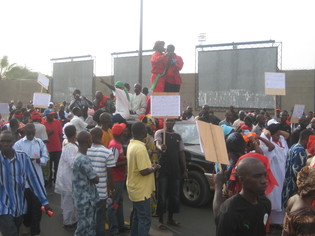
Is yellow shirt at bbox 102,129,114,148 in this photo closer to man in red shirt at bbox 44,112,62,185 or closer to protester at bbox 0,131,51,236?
protester at bbox 0,131,51,236

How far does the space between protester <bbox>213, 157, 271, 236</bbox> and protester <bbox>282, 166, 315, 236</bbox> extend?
428 millimetres

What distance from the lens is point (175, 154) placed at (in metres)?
6.34

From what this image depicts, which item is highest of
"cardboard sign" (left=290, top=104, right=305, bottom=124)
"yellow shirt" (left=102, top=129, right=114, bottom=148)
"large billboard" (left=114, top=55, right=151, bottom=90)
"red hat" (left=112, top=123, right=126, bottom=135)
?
"large billboard" (left=114, top=55, right=151, bottom=90)

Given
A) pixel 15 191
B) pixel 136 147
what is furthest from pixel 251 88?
pixel 15 191

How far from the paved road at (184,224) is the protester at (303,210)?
3.21 metres

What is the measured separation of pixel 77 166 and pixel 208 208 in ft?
12.2

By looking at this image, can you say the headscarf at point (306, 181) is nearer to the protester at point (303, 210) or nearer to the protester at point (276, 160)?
the protester at point (303, 210)

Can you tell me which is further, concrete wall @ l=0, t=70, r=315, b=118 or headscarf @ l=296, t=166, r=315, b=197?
concrete wall @ l=0, t=70, r=315, b=118

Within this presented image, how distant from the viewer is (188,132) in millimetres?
8469

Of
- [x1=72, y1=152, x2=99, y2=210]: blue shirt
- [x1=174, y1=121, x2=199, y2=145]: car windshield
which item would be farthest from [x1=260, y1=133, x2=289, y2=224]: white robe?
[x1=72, y1=152, x2=99, y2=210]: blue shirt

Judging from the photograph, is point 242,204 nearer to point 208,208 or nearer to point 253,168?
point 253,168

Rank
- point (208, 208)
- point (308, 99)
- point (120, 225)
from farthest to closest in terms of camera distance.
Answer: point (308, 99) → point (208, 208) → point (120, 225)

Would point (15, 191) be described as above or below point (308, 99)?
below

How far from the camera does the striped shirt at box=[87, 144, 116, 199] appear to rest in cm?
506
